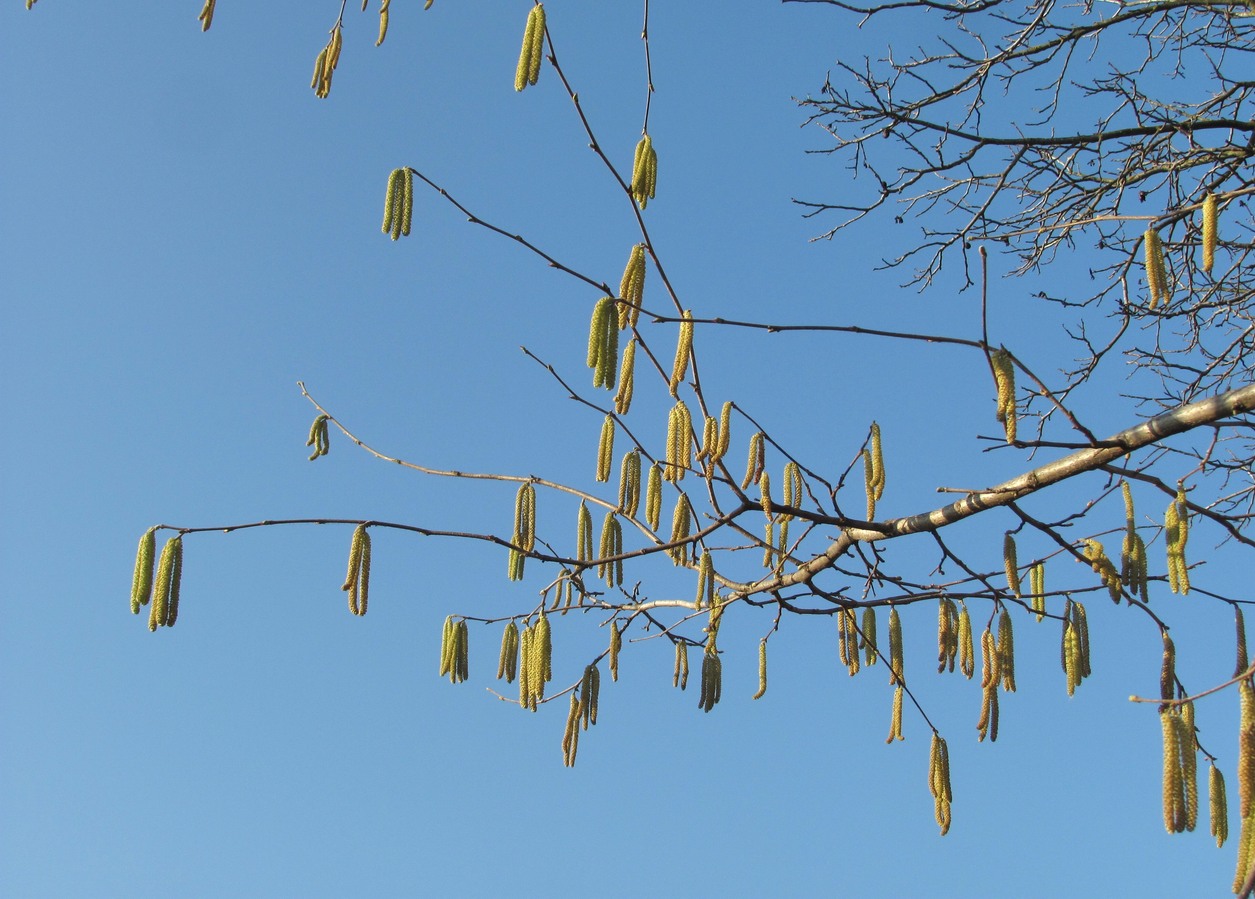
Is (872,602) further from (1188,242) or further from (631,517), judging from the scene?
(1188,242)

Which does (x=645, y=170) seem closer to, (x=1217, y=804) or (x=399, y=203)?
(x=399, y=203)

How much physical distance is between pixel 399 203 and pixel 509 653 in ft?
4.88


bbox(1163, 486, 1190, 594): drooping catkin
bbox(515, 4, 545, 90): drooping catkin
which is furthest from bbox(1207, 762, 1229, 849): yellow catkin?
bbox(515, 4, 545, 90): drooping catkin

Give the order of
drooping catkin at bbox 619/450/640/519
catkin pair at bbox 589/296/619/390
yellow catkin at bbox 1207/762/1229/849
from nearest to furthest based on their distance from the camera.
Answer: yellow catkin at bbox 1207/762/1229/849 → catkin pair at bbox 589/296/619/390 → drooping catkin at bbox 619/450/640/519

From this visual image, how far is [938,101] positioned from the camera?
5.94 m

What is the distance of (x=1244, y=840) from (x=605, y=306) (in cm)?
186

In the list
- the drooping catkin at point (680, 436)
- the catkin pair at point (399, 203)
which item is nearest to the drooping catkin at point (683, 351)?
the drooping catkin at point (680, 436)

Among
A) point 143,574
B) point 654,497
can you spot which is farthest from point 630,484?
point 143,574

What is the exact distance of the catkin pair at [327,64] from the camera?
3.18 metres

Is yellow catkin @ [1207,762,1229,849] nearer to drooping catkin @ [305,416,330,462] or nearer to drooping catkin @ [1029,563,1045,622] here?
drooping catkin @ [1029,563,1045,622]

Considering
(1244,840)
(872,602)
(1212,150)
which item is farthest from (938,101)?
(1244,840)

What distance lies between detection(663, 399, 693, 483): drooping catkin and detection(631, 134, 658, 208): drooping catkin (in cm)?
57

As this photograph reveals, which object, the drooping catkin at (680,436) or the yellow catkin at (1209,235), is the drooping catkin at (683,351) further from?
the yellow catkin at (1209,235)

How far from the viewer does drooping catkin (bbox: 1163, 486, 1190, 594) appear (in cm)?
271
